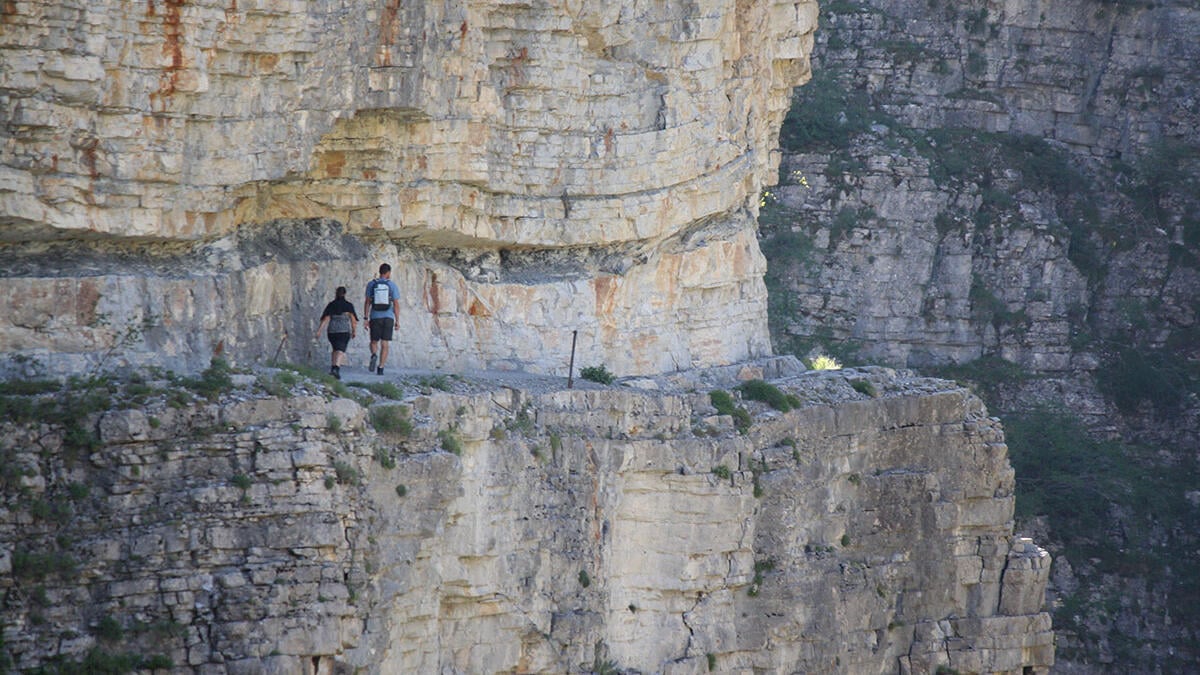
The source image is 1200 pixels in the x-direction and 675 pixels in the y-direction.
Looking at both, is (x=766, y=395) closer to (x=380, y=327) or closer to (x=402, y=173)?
(x=402, y=173)

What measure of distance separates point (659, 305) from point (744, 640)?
5208 millimetres

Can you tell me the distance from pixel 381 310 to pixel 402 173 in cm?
262

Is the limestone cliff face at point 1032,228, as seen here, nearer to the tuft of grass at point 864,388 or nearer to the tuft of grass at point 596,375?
the tuft of grass at point 864,388

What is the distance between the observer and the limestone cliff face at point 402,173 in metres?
42.7

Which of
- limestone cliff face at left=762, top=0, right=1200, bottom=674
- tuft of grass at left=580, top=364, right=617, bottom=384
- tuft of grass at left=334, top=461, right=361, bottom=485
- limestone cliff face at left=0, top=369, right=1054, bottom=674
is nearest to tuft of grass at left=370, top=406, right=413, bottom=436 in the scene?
limestone cliff face at left=0, top=369, right=1054, bottom=674

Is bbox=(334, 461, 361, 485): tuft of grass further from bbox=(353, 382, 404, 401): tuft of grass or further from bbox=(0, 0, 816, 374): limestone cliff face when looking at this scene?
bbox=(0, 0, 816, 374): limestone cliff face

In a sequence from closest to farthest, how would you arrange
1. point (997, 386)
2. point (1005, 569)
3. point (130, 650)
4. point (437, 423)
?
1. point (130, 650)
2. point (437, 423)
3. point (1005, 569)
4. point (997, 386)

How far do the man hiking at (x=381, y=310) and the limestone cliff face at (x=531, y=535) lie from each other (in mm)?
1303

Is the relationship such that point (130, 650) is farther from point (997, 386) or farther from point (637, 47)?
point (997, 386)

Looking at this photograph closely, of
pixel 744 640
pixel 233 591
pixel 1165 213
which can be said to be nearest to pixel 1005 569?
pixel 744 640

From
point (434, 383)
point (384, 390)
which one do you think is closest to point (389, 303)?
point (434, 383)

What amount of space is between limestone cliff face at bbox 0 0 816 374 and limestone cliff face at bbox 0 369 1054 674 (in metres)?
1.80

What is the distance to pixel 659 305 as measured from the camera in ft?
171

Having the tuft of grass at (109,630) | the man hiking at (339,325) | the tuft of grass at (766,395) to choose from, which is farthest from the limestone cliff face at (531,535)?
the man hiking at (339,325)
